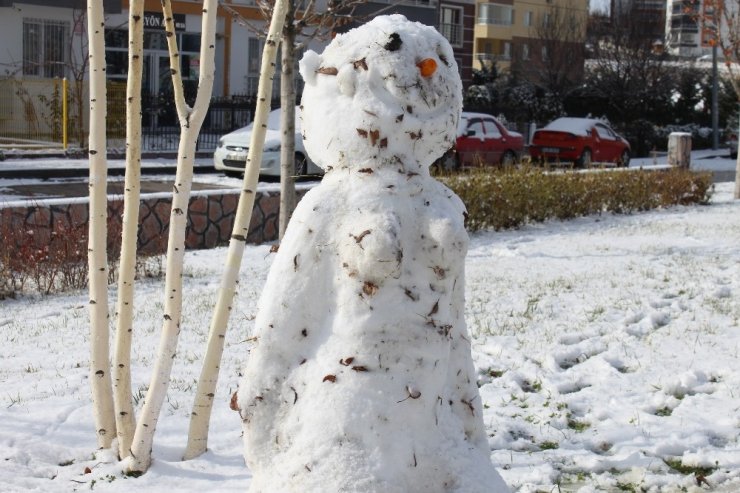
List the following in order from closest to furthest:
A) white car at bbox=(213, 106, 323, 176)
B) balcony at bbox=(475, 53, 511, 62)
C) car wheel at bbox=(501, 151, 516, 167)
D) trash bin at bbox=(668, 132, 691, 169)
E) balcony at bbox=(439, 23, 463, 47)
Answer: white car at bbox=(213, 106, 323, 176) < trash bin at bbox=(668, 132, 691, 169) < car wheel at bbox=(501, 151, 516, 167) < balcony at bbox=(439, 23, 463, 47) < balcony at bbox=(475, 53, 511, 62)

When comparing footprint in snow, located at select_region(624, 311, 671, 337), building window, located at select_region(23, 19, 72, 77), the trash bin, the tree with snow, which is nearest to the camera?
footprint in snow, located at select_region(624, 311, 671, 337)

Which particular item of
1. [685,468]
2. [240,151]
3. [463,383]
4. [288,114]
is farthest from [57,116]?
[463,383]

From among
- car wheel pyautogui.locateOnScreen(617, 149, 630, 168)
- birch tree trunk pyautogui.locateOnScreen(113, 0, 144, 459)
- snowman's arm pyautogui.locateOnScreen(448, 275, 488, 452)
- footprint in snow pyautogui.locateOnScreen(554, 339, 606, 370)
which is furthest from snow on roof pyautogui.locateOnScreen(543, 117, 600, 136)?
snowman's arm pyautogui.locateOnScreen(448, 275, 488, 452)

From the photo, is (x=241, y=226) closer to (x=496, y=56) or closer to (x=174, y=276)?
(x=174, y=276)

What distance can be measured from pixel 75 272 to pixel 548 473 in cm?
535

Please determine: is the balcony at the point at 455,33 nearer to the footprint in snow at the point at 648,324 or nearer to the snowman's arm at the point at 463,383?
the footprint in snow at the point at 648,324

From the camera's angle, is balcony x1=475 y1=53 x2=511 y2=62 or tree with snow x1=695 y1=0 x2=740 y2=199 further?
balcony x1=475 y1=53 x2=511 y2=62

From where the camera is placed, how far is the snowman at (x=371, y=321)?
2787 mm

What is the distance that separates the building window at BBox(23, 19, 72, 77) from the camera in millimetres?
26297

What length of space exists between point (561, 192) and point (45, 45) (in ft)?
58.0

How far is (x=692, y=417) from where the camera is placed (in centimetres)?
541

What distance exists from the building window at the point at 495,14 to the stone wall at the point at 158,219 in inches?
1884

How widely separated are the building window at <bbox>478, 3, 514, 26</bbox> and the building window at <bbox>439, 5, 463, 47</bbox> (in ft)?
52.1

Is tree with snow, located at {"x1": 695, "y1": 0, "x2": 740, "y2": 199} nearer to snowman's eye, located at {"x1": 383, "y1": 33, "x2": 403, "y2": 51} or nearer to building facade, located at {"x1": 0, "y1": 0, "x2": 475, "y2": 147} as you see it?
building facade, located at {"x1": 0, "y1": 0, "x2": 475, "y2": 147}
